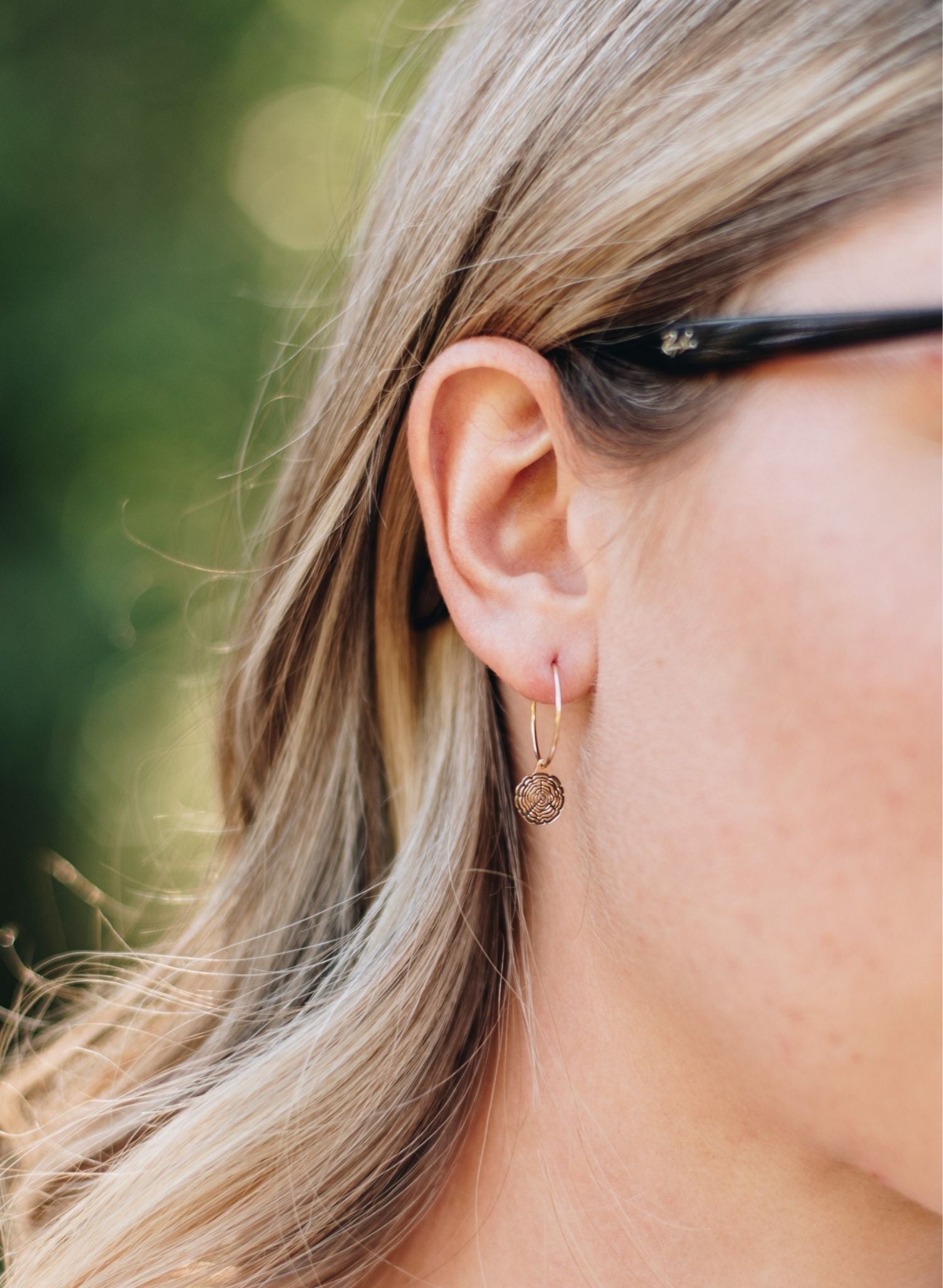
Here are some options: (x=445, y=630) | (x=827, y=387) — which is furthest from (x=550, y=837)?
(x=827, y=387)

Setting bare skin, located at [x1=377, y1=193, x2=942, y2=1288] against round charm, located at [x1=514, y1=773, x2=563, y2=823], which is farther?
round charm, located at [x1=514, y1=773, x2=563, y2=823]

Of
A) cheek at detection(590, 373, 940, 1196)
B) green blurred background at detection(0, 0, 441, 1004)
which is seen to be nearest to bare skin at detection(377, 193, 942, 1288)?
cheek at detection(590, 373, 940, 1196)

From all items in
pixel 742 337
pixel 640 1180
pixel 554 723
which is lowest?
pixel 640 1180

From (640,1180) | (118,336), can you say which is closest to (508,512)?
(640,1180)

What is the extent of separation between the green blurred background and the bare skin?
3.01 metres

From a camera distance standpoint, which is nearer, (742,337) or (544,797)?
Result: (742,337)

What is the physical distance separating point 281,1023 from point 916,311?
1.25m

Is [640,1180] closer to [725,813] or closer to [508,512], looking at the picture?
[725,813]

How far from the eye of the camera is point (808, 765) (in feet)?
3.72

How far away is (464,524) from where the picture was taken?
139cm

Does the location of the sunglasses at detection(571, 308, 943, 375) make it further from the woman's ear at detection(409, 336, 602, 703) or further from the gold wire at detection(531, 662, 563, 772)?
the gold wire at detection(531, 662, 563, 772)

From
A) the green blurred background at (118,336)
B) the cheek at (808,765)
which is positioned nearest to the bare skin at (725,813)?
the cheek at (808,765)

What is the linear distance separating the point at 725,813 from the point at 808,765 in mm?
104

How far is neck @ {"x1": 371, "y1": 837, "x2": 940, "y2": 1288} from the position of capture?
53.3 inches
